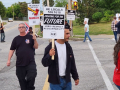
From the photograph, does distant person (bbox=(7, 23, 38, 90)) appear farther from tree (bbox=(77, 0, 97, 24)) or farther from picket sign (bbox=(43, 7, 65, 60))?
tree (bbox=(77, 0, 97, 24))

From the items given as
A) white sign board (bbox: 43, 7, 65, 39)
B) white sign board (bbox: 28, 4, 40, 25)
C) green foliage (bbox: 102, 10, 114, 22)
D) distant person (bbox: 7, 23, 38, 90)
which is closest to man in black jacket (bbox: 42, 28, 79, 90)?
white sign board (bbox: 43, 7, 65, 39)

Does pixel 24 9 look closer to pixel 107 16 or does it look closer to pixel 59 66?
pixel 107 16

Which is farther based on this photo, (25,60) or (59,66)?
(25,60)

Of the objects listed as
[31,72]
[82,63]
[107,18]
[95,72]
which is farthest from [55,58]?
[107,18]

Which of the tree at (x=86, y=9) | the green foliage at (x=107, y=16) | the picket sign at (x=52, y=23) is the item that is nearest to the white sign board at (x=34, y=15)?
the picket sign at (x=52, y=23)

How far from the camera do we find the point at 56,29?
4441mm

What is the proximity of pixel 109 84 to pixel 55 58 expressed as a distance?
3324 mm

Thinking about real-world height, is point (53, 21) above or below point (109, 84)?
above

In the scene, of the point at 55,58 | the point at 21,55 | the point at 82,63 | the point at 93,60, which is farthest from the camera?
the point at 93,60

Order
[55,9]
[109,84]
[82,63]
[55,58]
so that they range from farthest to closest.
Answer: [82,63], [109,84], [55,9], [55,58]

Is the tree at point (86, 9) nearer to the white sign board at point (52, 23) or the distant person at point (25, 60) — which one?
the distant person at point (25, 60)

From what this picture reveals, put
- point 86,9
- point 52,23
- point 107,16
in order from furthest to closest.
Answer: point 86,9 < point 107,16 < point 52,23

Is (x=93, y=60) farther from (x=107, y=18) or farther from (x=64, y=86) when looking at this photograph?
(x=107, y=18)

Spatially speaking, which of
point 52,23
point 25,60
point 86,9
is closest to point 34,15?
point 25,60
